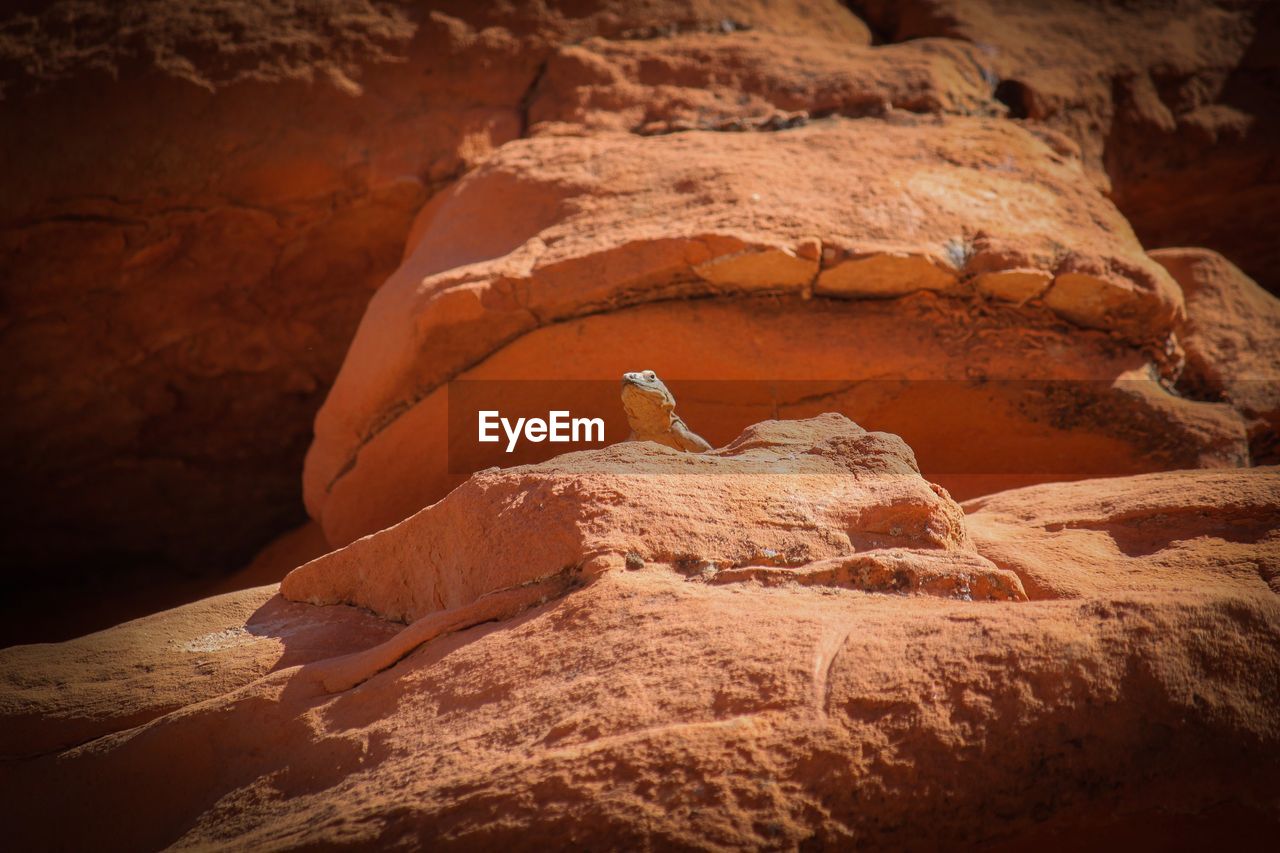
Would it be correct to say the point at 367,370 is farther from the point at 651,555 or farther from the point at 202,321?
the point at 651,555

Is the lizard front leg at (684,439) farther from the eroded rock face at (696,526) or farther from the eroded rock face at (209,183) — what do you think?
the eroded rock face at (209,183)

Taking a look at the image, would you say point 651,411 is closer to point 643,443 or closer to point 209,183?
point 643,443

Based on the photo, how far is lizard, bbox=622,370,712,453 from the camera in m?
3.44

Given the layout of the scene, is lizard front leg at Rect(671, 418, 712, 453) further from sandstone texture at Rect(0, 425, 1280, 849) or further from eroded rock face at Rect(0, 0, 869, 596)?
eroded rock face at Rect(0, 0, 869, 596)

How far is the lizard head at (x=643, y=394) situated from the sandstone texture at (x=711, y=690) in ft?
1.47

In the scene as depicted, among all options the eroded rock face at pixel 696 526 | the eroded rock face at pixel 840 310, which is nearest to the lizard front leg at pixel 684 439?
the eroded rock face at pixel 696 526

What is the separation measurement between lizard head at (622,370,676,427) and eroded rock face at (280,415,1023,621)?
455 millimetres

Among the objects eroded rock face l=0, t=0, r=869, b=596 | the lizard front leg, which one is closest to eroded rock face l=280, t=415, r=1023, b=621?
the lizard front leg

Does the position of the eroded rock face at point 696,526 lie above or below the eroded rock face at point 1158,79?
below

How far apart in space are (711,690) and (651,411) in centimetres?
166

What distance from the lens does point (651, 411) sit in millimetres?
3494

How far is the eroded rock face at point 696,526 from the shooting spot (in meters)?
2.39

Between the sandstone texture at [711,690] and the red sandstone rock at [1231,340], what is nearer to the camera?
the sandstone texture at [711,690]

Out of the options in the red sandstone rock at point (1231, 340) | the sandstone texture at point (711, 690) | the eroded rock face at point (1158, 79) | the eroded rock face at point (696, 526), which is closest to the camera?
the sandstone texture at point (711, 690)
